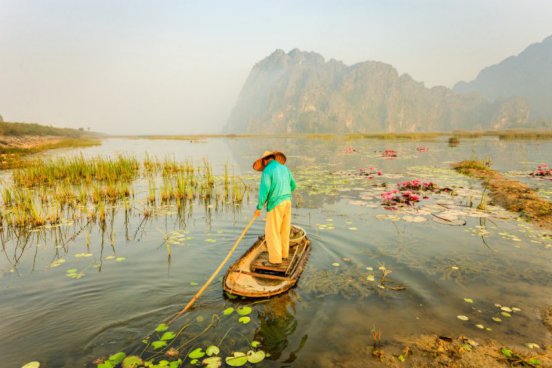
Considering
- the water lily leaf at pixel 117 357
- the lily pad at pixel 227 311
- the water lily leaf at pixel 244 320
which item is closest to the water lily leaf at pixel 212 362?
the water lily leaf at pixel 244 320

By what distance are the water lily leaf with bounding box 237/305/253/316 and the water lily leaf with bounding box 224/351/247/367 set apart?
3.17ft

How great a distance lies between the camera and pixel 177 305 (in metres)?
5.59

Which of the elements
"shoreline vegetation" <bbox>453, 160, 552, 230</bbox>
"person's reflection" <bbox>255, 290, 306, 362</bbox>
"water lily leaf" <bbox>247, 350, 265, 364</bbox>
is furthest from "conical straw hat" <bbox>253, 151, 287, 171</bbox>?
"shoreline vegetation" <bbox>453, 160, 552, 230</bbox>

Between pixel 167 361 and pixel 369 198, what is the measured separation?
1156cm

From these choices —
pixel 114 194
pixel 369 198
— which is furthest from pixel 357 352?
pixel 114 194

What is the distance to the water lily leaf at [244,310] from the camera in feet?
17.3

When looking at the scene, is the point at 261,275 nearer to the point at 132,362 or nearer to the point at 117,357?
the point at 132,362

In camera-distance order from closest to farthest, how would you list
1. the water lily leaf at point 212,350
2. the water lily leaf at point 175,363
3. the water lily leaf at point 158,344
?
1. the water lily leaf at point 175,363
2. the water lily leaf at point 212,350
3. the water lily leaf at point 158,344

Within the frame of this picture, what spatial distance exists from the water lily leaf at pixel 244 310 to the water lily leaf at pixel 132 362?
172cm

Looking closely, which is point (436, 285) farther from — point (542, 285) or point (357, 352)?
point (357, 352)

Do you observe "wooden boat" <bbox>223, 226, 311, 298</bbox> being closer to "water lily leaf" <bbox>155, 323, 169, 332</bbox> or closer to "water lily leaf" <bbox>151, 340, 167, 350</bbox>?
"water lily leaf" <bbox>155, 323, 169, 332</bbox>

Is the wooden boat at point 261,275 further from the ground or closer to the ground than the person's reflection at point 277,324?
further from the ground

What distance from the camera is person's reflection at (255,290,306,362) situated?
178 inches

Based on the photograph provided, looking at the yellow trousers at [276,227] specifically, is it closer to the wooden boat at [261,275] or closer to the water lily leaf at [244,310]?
the wooden boat at [261,275]
